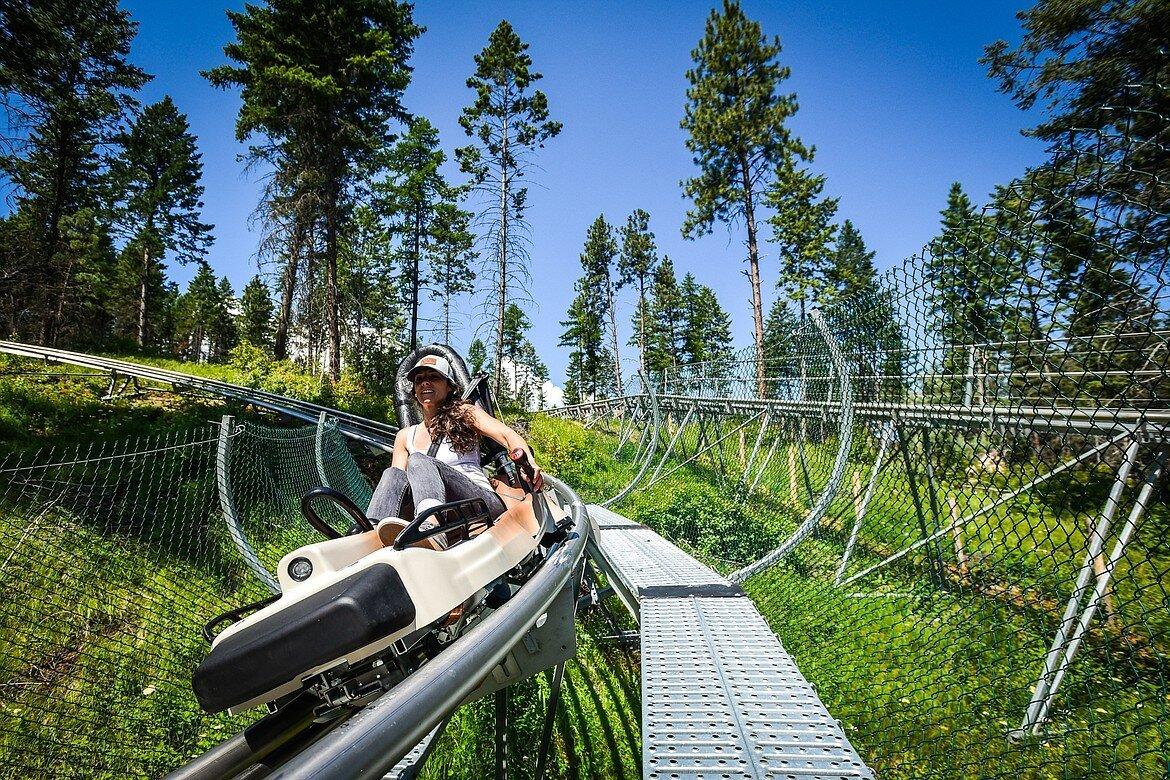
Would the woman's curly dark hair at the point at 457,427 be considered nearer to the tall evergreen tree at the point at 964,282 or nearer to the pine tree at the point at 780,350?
the tall evergreen tree at the point at 964,282

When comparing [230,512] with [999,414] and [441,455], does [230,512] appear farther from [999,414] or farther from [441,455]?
[999,414]

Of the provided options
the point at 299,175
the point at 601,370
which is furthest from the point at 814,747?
the point at 601,370

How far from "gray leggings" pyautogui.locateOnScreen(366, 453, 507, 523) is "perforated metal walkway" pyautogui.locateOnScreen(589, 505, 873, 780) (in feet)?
3.19

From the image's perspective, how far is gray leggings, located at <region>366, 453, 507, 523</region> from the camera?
2369 millimetres

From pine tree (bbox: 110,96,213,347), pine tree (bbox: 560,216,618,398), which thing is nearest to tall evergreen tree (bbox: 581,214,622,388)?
pine tree (bbox: 560,216,618,398)

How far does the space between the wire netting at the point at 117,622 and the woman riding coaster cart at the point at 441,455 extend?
1044 millimetres

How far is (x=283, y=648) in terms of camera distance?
125 cm

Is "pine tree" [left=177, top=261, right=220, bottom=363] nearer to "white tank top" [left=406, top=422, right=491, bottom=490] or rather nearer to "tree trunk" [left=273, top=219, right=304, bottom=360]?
"tree trunk" [left=273, top=219, right=304, bottom=360]

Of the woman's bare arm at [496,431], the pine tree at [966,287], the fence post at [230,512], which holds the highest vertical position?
the pine tree at [966,287]

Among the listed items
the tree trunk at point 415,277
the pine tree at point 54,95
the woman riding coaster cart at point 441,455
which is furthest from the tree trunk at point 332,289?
the woman riding coaster cart at point 441,455

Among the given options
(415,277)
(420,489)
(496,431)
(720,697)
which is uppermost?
(415,277)

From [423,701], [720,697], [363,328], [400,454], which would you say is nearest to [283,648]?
[423,701]

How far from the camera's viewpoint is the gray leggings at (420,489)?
2.37 m

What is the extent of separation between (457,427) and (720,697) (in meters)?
1.75
